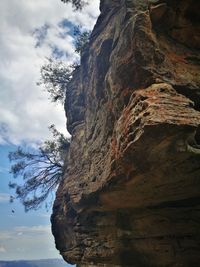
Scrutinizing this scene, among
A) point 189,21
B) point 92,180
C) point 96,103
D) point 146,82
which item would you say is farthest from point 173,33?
point 92,180

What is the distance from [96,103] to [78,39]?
9.90 metres

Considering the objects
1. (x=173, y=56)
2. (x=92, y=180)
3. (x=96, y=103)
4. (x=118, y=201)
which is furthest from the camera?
(x=96, y=103)

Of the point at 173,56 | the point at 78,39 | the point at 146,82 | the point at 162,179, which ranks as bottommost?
the point at 162,179

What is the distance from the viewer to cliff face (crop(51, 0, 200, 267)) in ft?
22.4

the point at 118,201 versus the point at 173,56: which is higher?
the point at 173,56

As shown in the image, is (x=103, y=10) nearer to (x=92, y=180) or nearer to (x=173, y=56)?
(x=173, y=56)

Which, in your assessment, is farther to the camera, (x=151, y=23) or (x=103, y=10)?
(x=103, y=10)

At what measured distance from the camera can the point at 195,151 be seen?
6660mm

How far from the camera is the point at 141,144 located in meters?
6.68

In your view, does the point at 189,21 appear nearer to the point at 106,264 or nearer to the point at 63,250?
the point at 106,264

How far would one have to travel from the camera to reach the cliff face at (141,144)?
6.84 meters

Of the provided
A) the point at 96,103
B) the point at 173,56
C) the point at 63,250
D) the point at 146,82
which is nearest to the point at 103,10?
the point at 96,103

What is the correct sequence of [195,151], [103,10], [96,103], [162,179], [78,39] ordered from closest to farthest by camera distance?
[195,151] < [162,179] < [96,103] < [103,10] < [78,39]

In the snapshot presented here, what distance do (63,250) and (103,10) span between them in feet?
39.8
